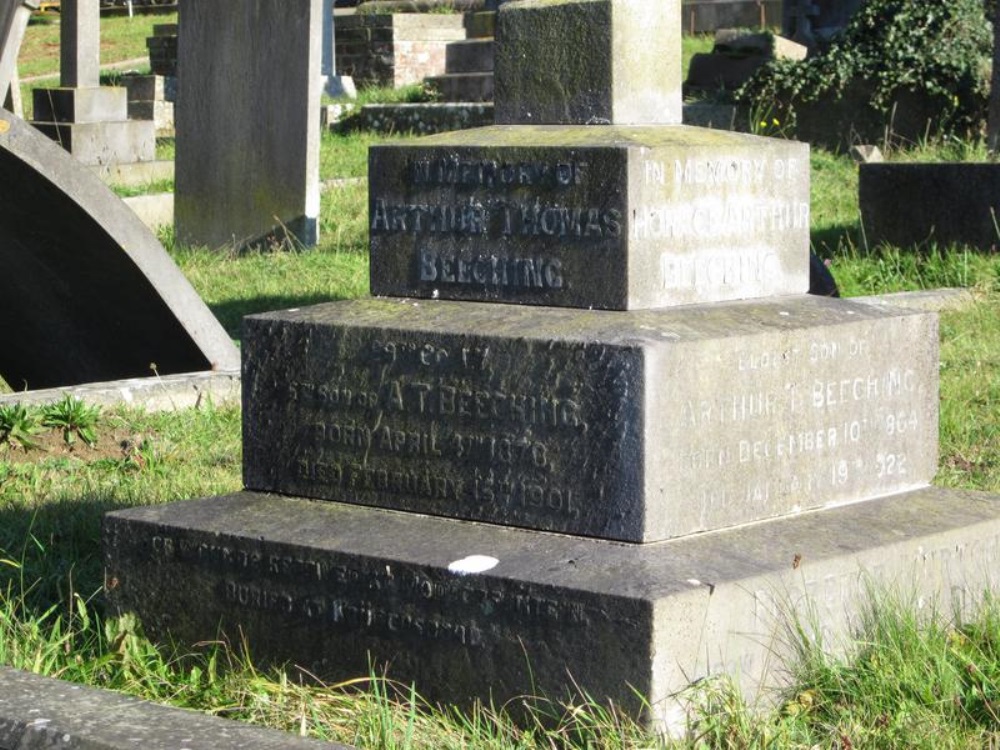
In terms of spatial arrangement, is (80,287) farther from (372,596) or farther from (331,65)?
(331,65)

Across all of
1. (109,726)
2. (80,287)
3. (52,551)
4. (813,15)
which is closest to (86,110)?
(80,287)

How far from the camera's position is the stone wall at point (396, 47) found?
68.0ft

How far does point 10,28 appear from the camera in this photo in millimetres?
9711

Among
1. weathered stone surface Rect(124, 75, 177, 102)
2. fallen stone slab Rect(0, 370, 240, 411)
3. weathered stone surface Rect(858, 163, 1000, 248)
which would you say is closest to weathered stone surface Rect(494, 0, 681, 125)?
fallen stone slab Rect(0, 370, 240, 411)

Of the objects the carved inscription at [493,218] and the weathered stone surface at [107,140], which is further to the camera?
the weathered stone surface at [107,140]

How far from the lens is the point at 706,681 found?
3102 millimetres

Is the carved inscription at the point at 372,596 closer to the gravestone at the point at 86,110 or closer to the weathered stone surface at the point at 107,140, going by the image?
the gravestone at the point at 86,110

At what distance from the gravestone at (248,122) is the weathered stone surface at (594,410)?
6.62 m

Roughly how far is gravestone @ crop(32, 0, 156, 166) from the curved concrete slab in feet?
24.1

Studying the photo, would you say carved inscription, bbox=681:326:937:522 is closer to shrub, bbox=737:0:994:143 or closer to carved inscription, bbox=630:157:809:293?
carved inscription, bbox=630:157:809:293

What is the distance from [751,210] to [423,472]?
922 millimetres

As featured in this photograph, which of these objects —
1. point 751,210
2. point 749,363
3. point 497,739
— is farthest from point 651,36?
point 497,739

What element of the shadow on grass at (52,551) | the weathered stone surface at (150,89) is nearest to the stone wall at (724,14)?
the weathered stone surface at (150,89)

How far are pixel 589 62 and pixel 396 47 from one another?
1725 centimetres
